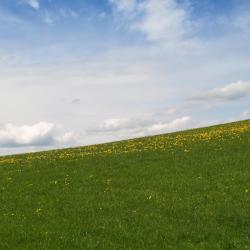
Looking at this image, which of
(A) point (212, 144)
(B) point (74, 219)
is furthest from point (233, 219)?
(A) point (212, 144)

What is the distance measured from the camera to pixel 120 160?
3781 cm

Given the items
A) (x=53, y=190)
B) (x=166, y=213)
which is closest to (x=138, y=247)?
(x=166, y=213)

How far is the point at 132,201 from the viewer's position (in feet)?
83.6

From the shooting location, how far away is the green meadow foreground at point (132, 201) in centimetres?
1964

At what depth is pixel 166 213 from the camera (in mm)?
23219

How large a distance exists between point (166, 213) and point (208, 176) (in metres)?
7.52

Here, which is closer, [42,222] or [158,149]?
[42,222]

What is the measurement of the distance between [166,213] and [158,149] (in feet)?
63.6

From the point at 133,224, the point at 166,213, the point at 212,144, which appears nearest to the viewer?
the point at 133,224

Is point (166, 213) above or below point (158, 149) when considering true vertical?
below

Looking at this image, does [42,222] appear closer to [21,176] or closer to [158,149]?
[21,176]

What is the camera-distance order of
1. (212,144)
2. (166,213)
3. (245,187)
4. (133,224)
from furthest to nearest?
(212,144) → (245,187) → (166,213) → (133,224)

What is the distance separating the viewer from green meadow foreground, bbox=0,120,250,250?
64.4 feet

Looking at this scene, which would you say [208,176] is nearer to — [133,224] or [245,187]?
[245,187]
